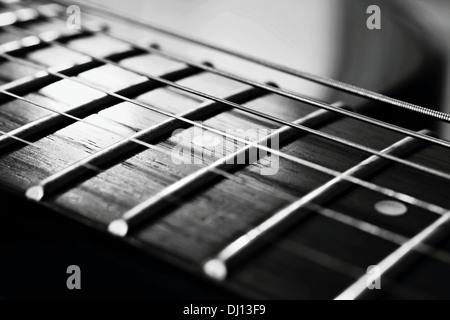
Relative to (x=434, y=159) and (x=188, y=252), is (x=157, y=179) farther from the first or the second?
(x=434, y=159)

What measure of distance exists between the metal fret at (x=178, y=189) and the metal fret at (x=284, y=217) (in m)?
0.10

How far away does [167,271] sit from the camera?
2.09 ft

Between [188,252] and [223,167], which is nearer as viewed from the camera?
[188,252]

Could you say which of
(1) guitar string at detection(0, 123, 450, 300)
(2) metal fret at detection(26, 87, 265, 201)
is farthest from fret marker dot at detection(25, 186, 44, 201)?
(1) guitar string at detection(0, 123, 450, 300)

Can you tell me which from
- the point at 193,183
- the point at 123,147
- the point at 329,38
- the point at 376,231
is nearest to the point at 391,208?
the point at 376,231

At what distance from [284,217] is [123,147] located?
230mm

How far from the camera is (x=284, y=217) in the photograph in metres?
0.69

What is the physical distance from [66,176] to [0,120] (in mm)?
177

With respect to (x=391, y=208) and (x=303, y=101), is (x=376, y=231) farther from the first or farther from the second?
(x=303, y=101)

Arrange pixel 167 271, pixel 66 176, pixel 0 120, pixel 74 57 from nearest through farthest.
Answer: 1. pixel 167 271
2. pixel 66 176
3. pixel 0 120
4. pixel 74 57

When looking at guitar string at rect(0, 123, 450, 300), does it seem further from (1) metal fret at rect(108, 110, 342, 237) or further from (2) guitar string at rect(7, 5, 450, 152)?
(2) guitar string at rect(7, 5, 450, 152)

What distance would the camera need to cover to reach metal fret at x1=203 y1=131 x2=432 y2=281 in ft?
2.03

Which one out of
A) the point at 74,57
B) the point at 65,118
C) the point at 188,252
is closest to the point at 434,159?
the point at 188,252

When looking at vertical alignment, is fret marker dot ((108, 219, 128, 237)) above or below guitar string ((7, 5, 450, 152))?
below
